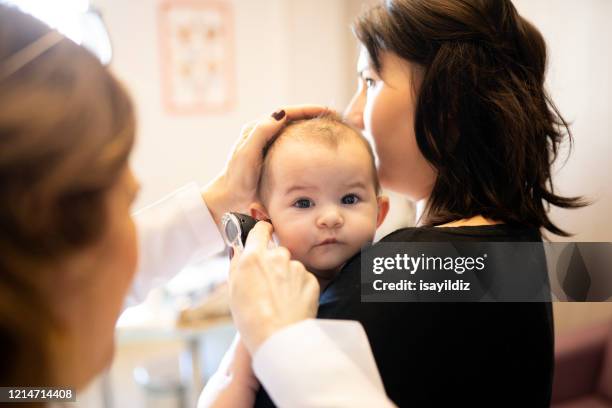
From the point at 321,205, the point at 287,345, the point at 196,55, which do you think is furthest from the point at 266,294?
the point at 196,55

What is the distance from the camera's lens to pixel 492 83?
3.35 ft

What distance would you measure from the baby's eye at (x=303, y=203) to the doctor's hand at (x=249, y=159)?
0.49ft

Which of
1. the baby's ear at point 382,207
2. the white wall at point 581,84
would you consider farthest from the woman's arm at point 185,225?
the white wall at point 581,84

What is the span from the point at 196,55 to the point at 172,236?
10.2 ft

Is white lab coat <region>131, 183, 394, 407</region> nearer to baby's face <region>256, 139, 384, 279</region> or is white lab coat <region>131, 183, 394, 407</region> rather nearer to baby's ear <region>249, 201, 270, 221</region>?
baby's face <region>256, 139, 384, 279</region>

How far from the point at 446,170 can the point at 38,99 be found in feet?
2.21

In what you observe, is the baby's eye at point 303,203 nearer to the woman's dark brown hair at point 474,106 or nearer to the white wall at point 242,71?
the woman's dark brown hair at point 474,106

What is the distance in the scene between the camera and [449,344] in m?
0.83

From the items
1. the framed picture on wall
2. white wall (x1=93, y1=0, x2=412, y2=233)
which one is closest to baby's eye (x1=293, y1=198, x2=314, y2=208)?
white wall (x1=93, y1=0, x2=412, y2=233)

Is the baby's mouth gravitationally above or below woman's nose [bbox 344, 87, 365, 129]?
below

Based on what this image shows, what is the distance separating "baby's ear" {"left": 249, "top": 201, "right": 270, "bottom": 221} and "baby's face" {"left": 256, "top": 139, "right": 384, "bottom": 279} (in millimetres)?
49

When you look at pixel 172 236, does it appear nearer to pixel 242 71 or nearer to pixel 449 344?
pixel 449 344

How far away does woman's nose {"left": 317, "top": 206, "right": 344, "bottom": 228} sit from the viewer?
108 centimetres

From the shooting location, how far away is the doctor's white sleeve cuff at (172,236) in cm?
130
